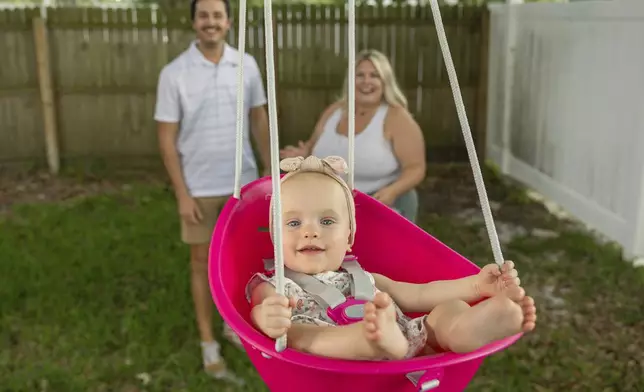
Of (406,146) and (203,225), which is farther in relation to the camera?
(406,146)

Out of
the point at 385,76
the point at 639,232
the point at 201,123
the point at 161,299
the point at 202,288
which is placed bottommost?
the point at 161,299

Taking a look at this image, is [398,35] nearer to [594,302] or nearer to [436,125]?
[436,125]

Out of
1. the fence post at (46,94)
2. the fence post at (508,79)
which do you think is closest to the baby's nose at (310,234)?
the fence post at (508,79)

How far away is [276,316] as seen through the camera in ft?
4.11

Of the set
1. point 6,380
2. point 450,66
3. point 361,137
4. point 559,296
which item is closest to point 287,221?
point 450,66

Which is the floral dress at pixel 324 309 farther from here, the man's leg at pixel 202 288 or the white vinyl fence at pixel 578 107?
the white vinyl fence at pixel 578 107

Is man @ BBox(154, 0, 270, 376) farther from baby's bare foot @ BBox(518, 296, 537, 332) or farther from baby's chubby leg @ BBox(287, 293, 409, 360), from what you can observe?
baby's bare foot @ BBox(518, 296, 537, 332)

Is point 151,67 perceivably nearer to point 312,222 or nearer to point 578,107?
point 578,107

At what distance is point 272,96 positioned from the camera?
1.26 meters

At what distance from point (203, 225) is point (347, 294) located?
955mm

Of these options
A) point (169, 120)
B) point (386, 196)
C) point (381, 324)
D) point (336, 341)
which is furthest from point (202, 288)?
point (381, 324)

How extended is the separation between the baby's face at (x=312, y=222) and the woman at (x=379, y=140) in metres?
0.93

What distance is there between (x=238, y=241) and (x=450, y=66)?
750 millimetres

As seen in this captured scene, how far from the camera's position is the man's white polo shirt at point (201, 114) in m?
2.43
